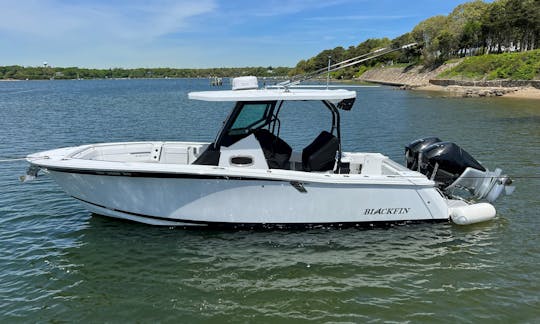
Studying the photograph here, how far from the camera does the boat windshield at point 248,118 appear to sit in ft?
25.1

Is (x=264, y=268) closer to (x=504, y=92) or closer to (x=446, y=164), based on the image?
(x=446, y=164)

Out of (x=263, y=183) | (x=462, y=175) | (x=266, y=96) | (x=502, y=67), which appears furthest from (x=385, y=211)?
(x=502, y=67)

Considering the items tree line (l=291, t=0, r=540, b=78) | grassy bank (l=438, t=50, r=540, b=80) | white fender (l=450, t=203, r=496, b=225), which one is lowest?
white fender (l=450, t=203, r=496, b=225)

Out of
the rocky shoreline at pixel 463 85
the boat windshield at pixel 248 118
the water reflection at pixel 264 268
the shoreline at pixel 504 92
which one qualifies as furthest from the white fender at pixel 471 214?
the rocky shoreline at pixel 463 85

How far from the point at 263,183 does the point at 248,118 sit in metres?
1.41

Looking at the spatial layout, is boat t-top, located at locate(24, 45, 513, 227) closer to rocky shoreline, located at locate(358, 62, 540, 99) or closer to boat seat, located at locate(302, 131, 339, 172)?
boat seat, located at locate(302, 131, 339, 172)

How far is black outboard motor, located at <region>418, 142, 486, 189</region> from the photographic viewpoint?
805cm

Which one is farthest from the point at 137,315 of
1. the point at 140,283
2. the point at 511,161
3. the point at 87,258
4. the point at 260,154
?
the point at 511,161

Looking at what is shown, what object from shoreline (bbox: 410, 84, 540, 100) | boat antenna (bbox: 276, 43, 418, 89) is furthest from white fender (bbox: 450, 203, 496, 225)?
shoreline (bbox: 410, 84, 540, 100)

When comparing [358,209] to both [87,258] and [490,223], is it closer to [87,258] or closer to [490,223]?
[490,223]

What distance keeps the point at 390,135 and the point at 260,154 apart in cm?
1528

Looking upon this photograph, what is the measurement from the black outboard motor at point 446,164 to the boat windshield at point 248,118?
133 inches

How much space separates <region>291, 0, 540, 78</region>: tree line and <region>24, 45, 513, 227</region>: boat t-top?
50.9 m

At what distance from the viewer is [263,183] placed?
6.97m
